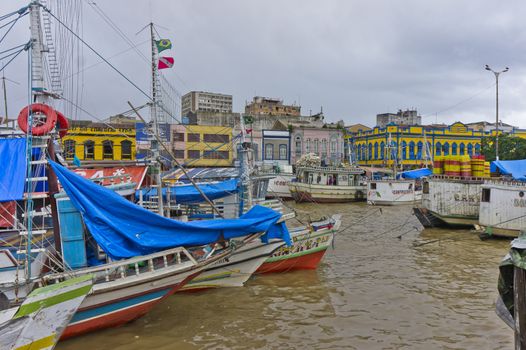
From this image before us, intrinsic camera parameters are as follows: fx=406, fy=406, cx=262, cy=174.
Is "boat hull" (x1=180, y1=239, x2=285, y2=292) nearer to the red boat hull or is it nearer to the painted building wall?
the red boat hull

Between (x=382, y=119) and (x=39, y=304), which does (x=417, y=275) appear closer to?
(x=39, y=304)

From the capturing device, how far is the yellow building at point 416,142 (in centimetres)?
6019

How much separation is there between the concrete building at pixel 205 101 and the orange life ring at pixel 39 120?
2840 inches

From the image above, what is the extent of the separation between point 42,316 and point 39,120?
424 cm

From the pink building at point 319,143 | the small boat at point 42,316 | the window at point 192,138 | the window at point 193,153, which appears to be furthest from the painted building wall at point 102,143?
the small boat at point 42,316

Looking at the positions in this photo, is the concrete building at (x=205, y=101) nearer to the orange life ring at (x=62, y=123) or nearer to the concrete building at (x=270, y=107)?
the concrete building at (x=270, y=107)

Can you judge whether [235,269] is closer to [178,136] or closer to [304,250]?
[304,250]

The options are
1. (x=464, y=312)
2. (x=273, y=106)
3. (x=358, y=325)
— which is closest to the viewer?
(x=358, y=325)

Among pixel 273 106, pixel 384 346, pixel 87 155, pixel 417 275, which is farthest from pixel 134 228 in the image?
pixel 273 106

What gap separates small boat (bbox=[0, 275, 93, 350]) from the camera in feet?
22.7

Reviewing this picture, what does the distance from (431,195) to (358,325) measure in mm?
16356

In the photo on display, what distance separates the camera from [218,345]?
9.05 meters

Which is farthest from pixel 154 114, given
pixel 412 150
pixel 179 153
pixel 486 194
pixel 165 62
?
pixel 412 150

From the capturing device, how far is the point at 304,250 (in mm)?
14578
